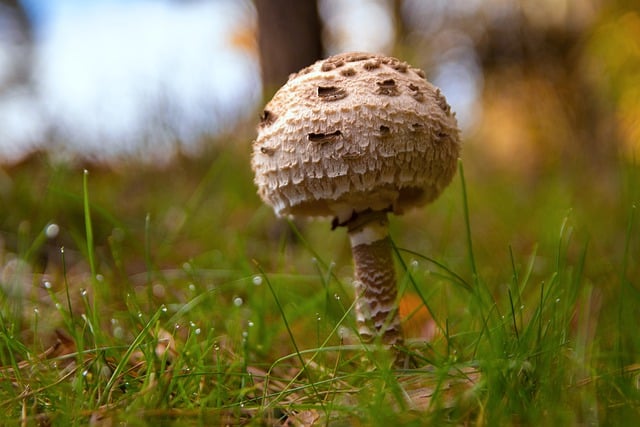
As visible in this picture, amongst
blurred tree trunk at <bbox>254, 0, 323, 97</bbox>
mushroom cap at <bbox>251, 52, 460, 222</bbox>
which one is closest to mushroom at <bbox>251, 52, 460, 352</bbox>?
mushroom cap at <bbox>251, 52, 460, 222</bbox>

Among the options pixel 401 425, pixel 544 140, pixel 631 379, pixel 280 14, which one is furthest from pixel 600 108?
pixel 401 425

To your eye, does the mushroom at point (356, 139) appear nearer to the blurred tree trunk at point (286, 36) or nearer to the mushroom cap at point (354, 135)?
the mushroom cap at point (354, 135)

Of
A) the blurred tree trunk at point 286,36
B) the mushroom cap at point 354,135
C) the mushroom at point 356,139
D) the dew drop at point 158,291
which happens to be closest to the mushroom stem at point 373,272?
the mushroom at point 356,139

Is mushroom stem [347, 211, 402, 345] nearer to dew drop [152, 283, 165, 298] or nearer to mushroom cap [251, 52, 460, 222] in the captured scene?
mushroom cap [251, 52, 460, 222]

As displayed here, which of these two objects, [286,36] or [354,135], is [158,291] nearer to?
[354,135]

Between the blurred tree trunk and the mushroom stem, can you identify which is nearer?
the mushroom stem

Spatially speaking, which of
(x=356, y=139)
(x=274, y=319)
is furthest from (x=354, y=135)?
(x=274, y=319)
